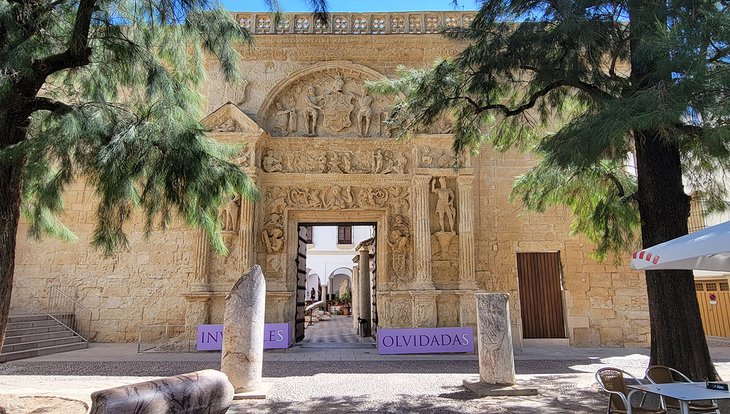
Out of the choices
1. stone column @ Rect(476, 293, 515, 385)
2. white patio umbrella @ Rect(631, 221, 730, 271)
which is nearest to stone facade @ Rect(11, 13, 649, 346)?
stone column @ Rect(476, 293, 515, 385)

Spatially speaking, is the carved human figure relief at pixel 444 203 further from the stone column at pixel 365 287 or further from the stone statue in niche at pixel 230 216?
the stone statue in niche at pixel 230 216

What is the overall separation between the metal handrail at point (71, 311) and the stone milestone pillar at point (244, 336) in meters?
7.31

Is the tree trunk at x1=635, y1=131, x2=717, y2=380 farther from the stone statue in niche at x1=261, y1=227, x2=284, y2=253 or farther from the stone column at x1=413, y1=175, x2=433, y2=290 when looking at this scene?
the stone statue in niche at x1=261, y1=227, x2=284, y2=253

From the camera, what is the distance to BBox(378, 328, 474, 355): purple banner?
980cm

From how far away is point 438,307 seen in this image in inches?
426

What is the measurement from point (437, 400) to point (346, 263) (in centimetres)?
2295

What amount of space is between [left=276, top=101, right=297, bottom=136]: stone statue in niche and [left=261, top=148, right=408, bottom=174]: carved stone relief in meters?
0.59

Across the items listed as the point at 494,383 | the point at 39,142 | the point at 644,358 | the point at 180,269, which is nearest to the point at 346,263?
the point at 180,269

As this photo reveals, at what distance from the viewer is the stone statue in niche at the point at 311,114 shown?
11891 millimetres

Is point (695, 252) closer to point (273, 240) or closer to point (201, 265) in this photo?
point (273, 240)

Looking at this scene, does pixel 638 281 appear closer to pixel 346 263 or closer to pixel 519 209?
pixel 519 209

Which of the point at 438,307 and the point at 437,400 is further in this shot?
the point at 438,307

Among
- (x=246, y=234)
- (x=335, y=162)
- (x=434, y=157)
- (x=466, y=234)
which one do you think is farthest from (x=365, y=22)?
(x=246, y=234)

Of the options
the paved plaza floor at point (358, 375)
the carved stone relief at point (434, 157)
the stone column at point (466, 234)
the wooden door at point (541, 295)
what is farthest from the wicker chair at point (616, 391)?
the wooden door at point (541, 295)
